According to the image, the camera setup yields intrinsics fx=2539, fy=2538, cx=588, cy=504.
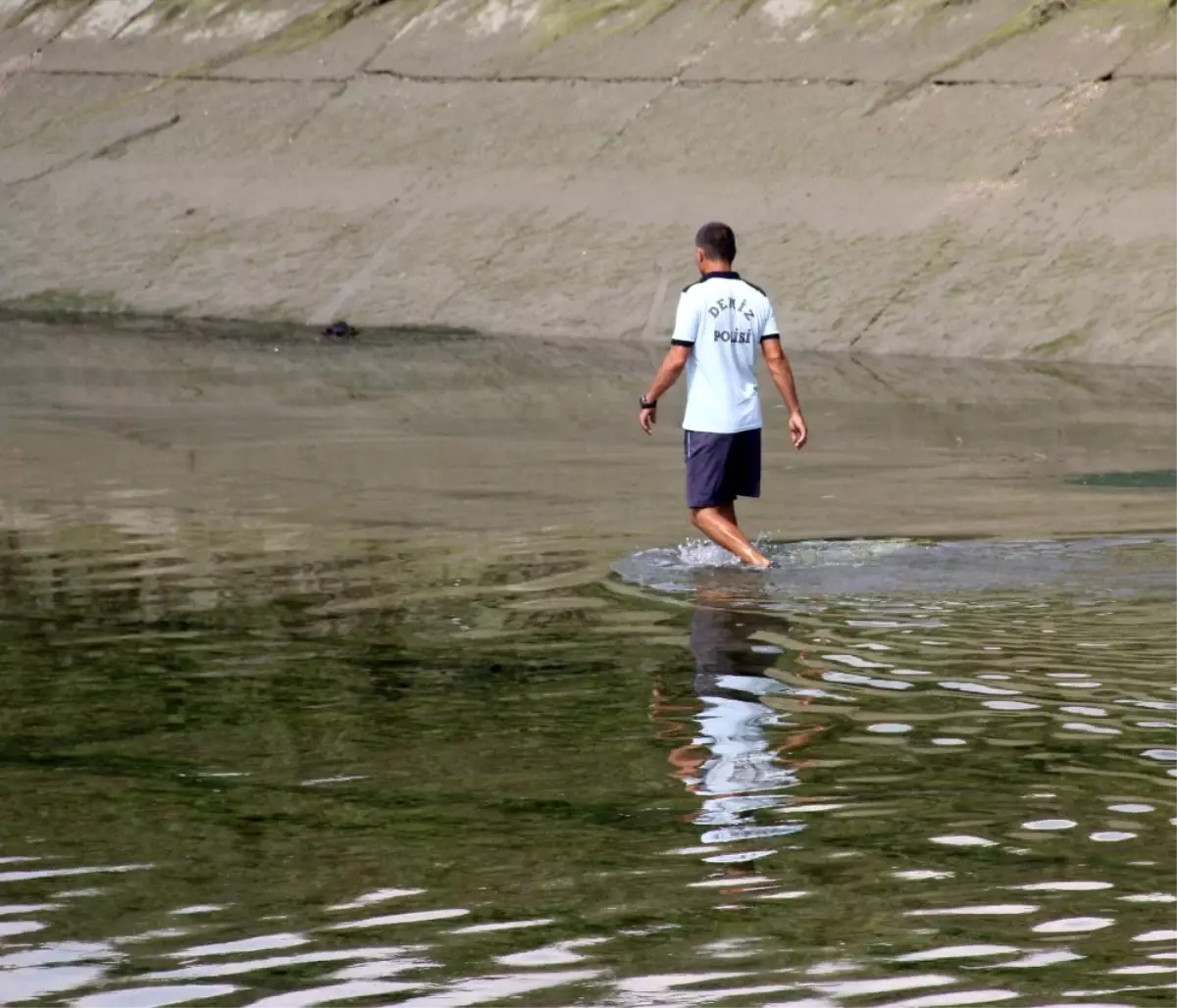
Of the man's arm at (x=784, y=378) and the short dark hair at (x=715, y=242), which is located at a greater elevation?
the short dark hair at (x=715, y=242)

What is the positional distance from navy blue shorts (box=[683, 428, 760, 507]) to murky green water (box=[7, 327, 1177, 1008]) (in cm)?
31

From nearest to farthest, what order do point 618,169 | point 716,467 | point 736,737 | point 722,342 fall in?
A: point 736,737 → point 722,342 → point 716,467 → point 618,169

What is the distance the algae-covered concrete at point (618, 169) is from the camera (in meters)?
27.5

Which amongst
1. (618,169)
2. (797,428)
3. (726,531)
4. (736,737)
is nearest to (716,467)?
(726,531)

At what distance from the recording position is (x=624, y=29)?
114 ft

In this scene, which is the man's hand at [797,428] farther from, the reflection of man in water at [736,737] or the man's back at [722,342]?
the reflection of man in water at [736,737]

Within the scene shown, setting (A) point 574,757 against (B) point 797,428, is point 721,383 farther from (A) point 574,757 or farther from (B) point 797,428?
(A) point 574,757

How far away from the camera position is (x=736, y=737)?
24.8 ft

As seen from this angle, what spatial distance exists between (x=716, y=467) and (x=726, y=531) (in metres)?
0.30

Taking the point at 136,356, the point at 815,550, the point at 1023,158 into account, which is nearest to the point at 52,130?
the point at 136,356

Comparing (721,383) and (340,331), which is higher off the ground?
(340,331)

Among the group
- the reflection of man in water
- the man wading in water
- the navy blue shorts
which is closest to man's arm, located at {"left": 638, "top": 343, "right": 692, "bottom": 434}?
the man wading in water

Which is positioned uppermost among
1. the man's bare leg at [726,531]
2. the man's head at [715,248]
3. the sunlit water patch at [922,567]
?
the man's head at [715,248]

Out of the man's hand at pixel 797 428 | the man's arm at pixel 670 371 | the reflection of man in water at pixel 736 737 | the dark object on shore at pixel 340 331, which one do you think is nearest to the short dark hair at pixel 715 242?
the man's arm at pixel 670 371
